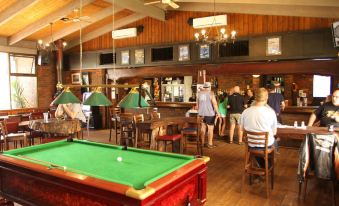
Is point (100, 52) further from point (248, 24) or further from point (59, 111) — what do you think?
point (248, 24)

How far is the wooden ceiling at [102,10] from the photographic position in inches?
283

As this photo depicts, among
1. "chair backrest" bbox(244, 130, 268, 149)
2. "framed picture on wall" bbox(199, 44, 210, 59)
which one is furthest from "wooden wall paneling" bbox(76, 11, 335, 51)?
"chair backrest" bbox(244, 130, 268, 149)

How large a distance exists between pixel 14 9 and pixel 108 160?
22.4ft

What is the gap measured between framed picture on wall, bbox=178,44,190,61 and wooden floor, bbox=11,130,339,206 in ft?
13.7

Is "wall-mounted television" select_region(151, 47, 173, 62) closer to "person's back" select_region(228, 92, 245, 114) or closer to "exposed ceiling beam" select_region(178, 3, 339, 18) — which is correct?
"exposed ceiling beam" select_region(178, 3, 339, 18)

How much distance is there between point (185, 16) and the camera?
9.79 m

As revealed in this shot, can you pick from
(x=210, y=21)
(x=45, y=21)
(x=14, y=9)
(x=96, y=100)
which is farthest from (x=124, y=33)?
(x=96, y=100)

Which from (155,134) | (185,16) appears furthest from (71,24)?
(155,134)

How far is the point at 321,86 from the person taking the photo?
422 inches

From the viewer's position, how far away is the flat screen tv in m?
10.4

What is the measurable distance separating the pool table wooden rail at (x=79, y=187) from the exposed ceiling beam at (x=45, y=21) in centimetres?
624

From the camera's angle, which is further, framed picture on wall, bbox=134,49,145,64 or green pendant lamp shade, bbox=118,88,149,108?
framed picture on wall, bbox=134,49,145,64

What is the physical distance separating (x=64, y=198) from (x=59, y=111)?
4640 mm

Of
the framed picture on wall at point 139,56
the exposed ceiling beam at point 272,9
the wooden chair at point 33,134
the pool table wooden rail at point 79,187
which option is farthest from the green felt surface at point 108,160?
the framed picture on wall at point 139,56
